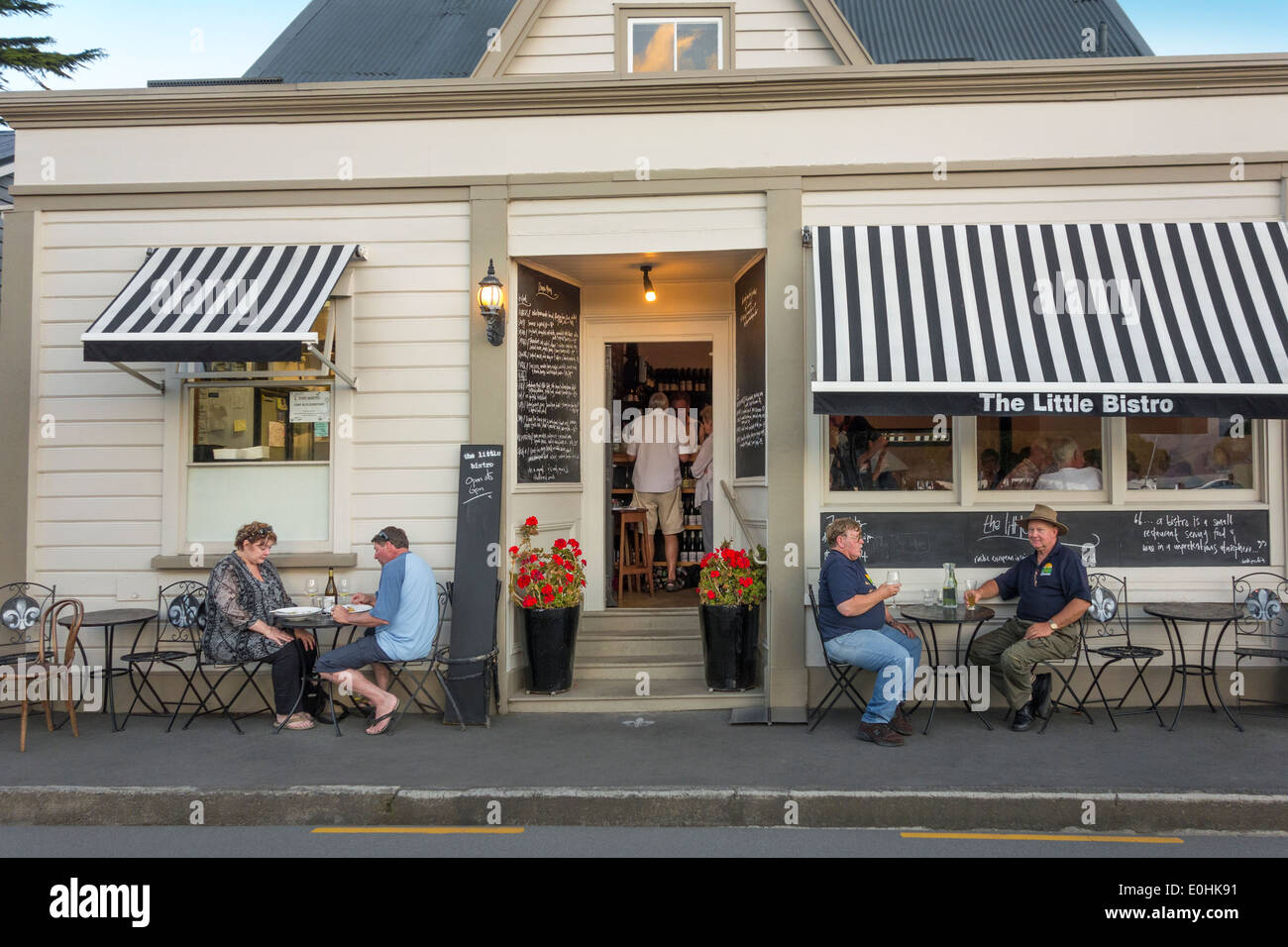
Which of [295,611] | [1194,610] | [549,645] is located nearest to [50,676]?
[295,611]

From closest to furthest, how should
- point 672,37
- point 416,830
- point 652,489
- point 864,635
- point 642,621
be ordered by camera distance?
1. point 416,830
2. point 864,635
3. point 672,37
4. point 642,621
5. point 652,489

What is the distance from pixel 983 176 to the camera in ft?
25.7

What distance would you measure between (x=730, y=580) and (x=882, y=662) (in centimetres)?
154

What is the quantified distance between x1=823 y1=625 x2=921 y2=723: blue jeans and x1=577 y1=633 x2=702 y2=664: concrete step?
216cm

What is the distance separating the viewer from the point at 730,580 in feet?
25.7

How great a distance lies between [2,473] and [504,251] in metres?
4.64

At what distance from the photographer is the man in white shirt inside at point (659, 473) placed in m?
10.5

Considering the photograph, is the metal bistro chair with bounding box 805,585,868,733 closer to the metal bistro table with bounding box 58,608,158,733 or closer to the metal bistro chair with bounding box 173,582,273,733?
the metal bistro chair with bounding box 173,582,273,733

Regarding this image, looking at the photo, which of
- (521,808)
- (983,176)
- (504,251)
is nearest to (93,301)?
(504,251)

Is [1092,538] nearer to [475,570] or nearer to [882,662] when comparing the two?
[882,662]

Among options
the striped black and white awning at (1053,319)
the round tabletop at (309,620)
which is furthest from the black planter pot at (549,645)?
the striped black and white awning at (1053,319)

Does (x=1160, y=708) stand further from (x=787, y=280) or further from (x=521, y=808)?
(x=521, y=808)

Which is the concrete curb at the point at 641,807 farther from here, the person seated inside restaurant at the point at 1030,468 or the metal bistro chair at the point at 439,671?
the person seated inside restaurant at the point at 1030,468

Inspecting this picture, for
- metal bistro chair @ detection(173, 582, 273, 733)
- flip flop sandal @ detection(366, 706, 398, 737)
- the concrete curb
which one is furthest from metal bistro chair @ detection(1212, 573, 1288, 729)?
metal bistro chair @ detection(173, 582, 273, 733)
